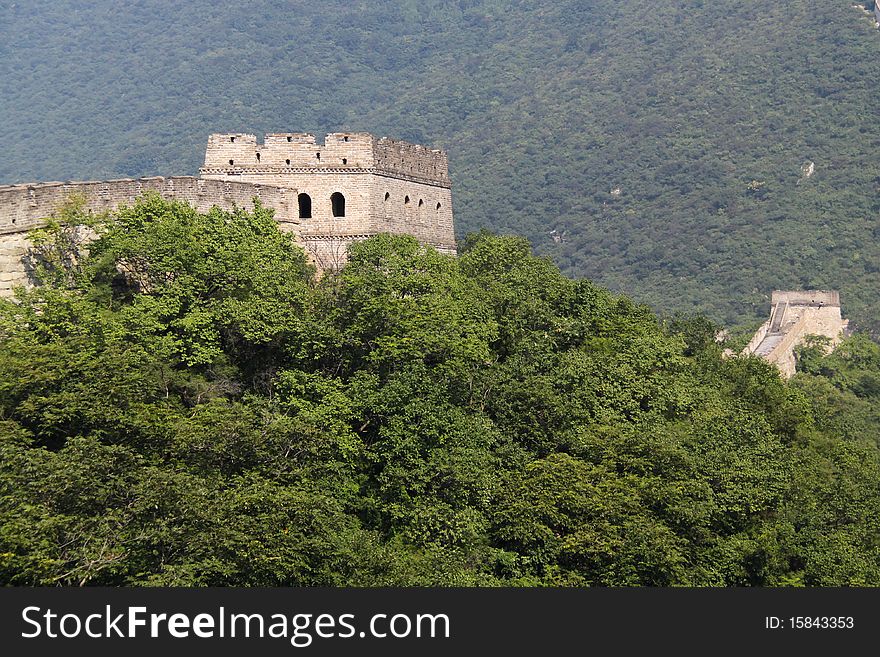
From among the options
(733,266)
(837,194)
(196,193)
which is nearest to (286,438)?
(196,193)

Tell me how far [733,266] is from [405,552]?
11770cm

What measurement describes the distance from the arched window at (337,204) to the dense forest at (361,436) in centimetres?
294

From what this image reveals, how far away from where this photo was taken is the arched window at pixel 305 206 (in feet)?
168

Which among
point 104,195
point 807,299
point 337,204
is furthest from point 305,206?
point 807,299

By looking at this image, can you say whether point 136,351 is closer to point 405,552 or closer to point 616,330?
point 405,552

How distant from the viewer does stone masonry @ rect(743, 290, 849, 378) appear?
369 ft

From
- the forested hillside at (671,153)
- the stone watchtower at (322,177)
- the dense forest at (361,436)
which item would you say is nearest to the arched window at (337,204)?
the stone watchtower at (322,177)

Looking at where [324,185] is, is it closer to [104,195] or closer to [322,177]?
[322,177]

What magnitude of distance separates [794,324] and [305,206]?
75.0 meters

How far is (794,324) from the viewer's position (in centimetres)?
11919

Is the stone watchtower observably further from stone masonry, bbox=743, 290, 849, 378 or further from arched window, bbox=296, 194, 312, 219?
stone masonry, bbox=743, 290, 849, 378

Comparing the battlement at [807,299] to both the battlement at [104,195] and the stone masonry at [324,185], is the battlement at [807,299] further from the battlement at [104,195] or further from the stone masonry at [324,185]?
the battlement at [104,195]

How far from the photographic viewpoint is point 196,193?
47469 mm

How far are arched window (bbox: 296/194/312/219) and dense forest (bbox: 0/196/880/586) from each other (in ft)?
8.39
